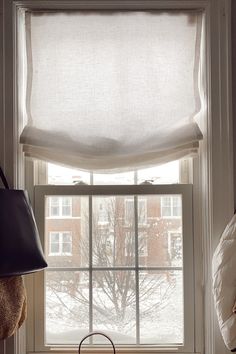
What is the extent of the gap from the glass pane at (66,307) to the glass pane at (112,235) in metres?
0.12

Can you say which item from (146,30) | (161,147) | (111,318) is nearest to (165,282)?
(111,318)

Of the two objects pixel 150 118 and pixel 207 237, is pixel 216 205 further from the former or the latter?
pixel 150 118

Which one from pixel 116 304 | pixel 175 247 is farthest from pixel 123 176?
pixel 116 304

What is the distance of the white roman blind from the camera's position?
210 cm

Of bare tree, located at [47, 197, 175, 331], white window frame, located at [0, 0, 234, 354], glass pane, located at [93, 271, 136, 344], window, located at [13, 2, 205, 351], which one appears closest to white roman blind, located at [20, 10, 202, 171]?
white window frame, located at [0, 0, 234, 354]

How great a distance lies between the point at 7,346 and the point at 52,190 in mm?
662

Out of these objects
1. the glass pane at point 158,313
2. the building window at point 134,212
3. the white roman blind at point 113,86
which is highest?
the white roman blind at point 113,86

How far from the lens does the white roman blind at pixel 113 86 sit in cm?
210

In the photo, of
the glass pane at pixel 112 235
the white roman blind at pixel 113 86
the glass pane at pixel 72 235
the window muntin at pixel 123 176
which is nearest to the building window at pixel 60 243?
the glass pane at pixel 72 235

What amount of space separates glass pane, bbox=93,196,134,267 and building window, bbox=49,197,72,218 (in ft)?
0.37

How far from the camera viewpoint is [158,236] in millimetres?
2191

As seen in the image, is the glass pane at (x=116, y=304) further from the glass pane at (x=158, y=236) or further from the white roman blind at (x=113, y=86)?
the white roman blind at (x=113, y=86)

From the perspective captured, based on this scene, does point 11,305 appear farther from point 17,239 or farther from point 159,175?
point 159,175

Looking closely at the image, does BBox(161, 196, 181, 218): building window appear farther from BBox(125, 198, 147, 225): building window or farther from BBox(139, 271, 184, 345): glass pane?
BBox(139, 271, 184, 345): glass pane
